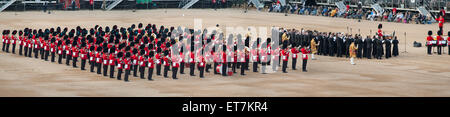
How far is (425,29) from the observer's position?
157ft

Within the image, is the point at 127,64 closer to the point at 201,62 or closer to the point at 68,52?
the point at 201,62

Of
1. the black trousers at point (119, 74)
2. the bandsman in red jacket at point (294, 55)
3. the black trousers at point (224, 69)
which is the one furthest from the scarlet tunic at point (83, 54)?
the bandsman in red jacket at point (294, 55)

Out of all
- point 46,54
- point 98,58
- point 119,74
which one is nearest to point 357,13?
point 46,54

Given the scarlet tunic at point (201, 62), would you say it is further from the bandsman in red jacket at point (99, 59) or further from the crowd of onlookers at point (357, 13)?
the crowd of onlookers at point (357, 13)

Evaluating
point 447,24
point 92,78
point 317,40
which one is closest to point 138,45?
point 92,78

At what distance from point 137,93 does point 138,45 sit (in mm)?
6605

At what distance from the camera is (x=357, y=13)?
56281 mm

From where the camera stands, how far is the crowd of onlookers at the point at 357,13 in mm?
52594

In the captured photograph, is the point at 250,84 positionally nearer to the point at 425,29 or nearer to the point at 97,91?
the point at 97,91

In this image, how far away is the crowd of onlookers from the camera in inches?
2071

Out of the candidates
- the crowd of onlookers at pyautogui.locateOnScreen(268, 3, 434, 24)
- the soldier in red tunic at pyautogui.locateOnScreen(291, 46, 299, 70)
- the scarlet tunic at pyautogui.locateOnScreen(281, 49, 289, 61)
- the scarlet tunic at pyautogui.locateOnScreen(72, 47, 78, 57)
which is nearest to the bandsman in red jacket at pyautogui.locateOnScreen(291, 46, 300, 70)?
the soldier in red tunic at pyautogui.locateOnScreen(291, 46, 299, 70)

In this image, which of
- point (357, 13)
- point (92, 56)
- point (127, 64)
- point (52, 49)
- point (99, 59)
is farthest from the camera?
point (357, 13)

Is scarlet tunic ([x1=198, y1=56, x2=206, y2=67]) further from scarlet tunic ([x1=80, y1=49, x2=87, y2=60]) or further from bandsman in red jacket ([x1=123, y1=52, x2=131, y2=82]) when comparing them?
scarlet tunic ([x1=80, y1=49, x2=87, y2=60])

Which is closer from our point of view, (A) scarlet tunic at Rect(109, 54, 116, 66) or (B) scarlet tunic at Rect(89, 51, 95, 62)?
(A) scarlet tunic at Rect(109, 54, 116, 66)
